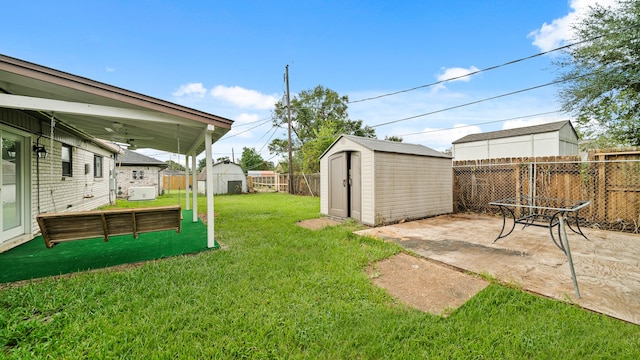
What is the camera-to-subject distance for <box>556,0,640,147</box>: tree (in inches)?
305

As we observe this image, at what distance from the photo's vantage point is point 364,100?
13.7 meters

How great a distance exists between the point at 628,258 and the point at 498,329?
3501 mm

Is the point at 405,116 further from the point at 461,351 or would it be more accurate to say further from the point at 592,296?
the point at 461,351

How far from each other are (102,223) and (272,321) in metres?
2.94

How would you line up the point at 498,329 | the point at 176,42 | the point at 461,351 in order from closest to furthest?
1. the point at 461,351
2. the point at 498,329
3. the point at 176,42

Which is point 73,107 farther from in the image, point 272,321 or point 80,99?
point 272,321

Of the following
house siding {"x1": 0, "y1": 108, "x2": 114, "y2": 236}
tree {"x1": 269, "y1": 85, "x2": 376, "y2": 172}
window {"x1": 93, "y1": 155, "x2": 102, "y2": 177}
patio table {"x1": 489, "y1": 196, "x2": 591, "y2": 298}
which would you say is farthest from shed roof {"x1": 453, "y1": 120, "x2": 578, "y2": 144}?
window {"x1": 93, "y1": 155, "x2": 102, "y2": 177}

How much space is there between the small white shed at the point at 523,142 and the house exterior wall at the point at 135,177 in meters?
21.3

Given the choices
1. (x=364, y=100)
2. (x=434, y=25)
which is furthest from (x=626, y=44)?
(x=364, y=100)

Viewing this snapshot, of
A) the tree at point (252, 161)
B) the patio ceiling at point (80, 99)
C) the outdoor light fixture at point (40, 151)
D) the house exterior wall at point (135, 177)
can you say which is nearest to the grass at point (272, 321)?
the patio ceiling at point (80, 99)

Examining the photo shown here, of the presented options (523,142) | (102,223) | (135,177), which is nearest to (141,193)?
(135,177)

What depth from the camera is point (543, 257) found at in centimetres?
382

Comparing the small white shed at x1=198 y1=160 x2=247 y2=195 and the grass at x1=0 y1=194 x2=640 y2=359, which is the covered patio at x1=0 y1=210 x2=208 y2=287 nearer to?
the grass at x1=0 y1=194 x2=640 y2=359

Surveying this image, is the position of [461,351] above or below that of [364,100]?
below
